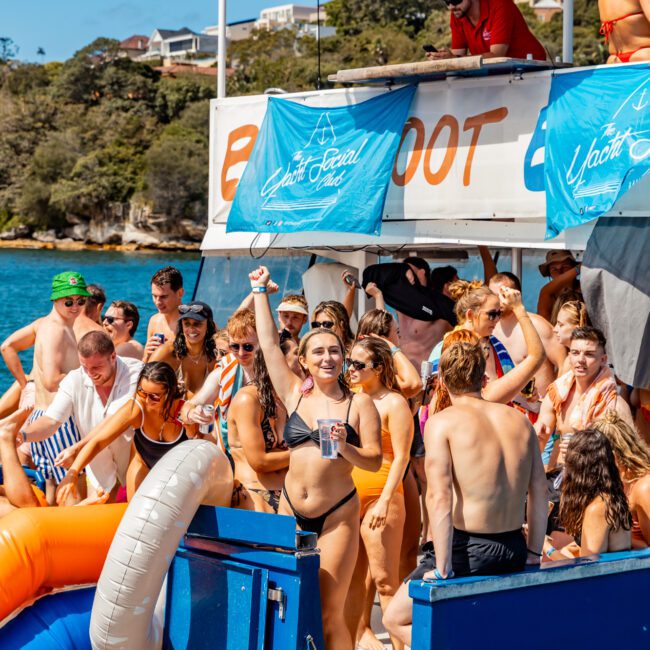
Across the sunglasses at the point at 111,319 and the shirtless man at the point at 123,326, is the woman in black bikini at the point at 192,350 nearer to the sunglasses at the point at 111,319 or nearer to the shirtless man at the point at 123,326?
the shirtless man at the point at 123,326

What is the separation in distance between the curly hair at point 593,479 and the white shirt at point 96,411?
2749 millimetres

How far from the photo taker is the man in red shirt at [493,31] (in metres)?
8.36

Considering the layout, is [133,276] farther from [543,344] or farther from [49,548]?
[49,548]

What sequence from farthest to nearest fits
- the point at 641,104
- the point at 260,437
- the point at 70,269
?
the point at 70,269 < the point at 641,104 < the point at 260,437

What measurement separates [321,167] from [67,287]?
2615 millimetres

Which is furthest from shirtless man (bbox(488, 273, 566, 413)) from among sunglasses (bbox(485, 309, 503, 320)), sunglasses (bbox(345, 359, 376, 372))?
sunglasses (bbox(345, 359, 376, 372))

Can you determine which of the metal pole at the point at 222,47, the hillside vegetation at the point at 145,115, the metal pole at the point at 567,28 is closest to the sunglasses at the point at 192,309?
the metal pole at the point at 222,47

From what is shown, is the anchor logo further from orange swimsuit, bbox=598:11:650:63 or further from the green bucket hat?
the green bucket hat

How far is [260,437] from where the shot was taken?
5.48 metres

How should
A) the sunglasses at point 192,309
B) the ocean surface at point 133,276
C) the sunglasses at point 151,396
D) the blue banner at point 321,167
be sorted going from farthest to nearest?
the ocean surface at point 133,276 < the blue banner at point 321,167 < the sunglasses at point 192,309 < the sunglasses at point 151,396

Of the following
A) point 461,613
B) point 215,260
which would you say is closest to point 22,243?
point 215,260

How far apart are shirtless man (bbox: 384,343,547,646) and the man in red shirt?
4.56 meters

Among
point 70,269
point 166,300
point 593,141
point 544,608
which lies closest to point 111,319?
point 166,300

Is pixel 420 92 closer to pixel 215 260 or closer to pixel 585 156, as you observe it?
pixel 585 156
